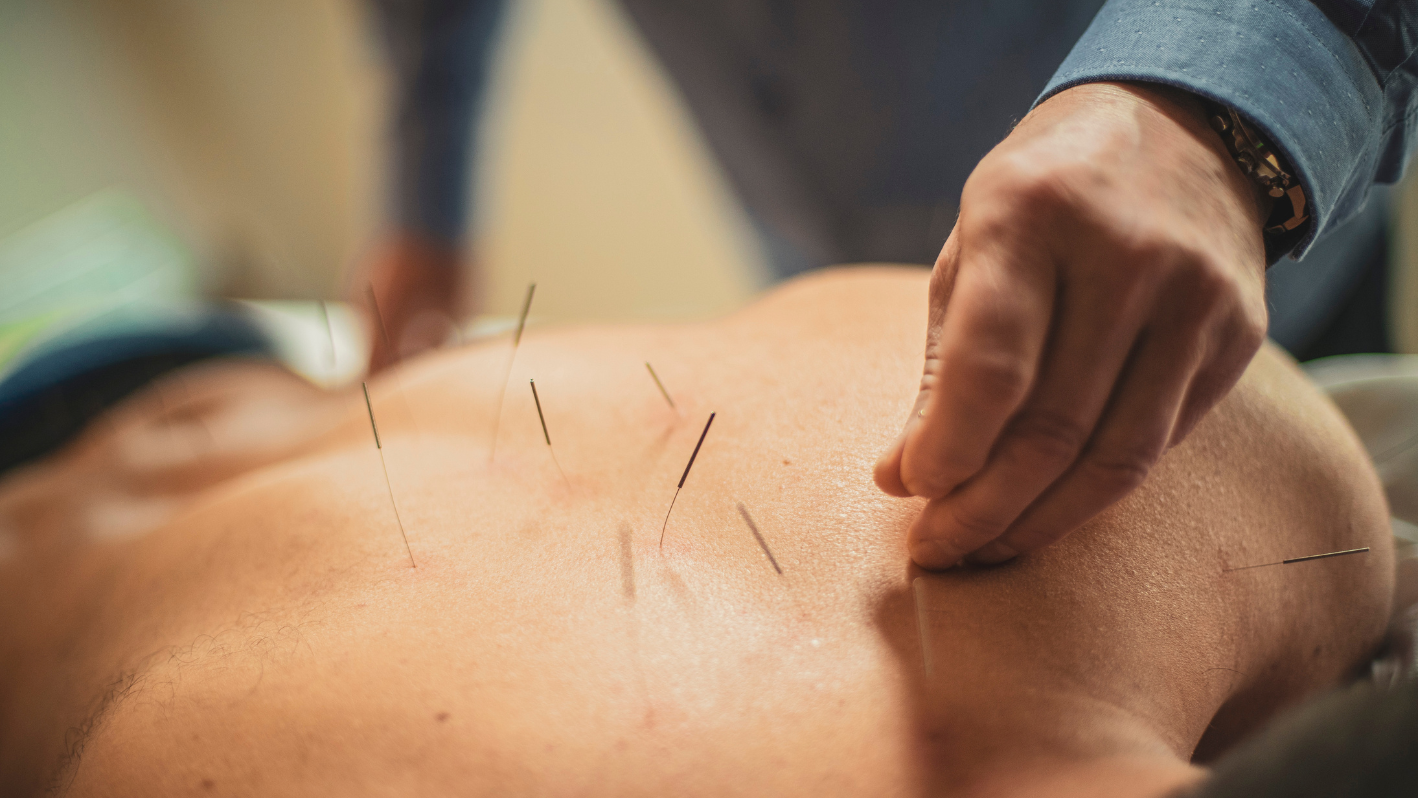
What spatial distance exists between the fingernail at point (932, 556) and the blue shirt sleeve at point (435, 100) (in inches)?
68.3

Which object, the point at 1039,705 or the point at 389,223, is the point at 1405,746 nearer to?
the point at 1039,705

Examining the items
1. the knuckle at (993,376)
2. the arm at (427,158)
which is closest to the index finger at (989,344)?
the knuckle at (993,376)

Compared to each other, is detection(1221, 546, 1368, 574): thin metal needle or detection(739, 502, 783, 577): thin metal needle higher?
detection(739, 502, 783, 577): thin metal needle

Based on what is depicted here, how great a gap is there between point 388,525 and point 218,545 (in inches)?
10.5

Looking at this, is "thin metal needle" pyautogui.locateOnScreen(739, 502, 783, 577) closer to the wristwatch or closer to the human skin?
the human skin

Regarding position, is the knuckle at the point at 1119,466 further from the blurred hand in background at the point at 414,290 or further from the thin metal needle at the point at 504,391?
the blurred hand in background at the point at 414,290

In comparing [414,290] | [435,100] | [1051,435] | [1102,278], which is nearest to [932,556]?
[1051,435]

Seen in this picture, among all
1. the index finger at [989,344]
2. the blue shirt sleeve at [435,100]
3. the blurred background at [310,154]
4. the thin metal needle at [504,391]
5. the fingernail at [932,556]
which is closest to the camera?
the index finger at [989,344]

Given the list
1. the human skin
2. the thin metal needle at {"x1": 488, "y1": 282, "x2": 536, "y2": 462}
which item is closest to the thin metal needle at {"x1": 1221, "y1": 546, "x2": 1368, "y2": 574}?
the human skin

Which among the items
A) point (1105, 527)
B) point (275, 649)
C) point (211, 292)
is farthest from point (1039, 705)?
point (211, 292)

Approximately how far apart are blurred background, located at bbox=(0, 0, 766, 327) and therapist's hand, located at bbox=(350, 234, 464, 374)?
69 cm

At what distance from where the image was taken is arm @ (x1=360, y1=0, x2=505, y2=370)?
1855 mm

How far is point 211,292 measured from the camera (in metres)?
2.56

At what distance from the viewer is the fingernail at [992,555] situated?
0.62 meters
